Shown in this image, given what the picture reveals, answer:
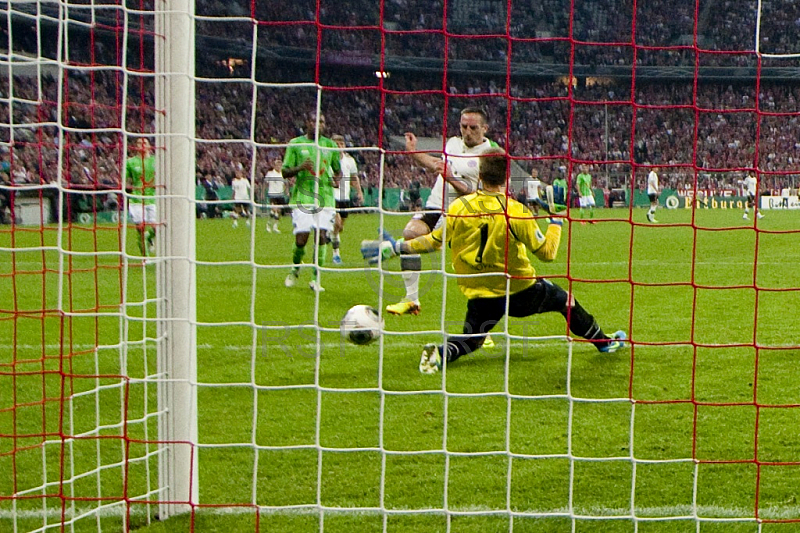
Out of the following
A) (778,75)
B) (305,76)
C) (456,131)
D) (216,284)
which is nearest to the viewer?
(216,284)

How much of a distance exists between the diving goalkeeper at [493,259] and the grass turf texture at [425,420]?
0.28 metres

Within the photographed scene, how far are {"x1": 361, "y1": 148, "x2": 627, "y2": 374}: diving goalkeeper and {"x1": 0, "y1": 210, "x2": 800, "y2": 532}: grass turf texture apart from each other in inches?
11.0

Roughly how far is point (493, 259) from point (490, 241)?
0.11 metres

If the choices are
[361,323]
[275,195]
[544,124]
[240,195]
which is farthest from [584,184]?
[361,323]

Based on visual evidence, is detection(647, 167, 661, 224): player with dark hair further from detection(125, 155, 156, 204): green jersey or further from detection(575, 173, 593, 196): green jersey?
detection(125, 155, 156, 204): green jersey

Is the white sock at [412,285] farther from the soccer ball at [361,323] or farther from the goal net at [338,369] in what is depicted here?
the soccer ball at [361,323]

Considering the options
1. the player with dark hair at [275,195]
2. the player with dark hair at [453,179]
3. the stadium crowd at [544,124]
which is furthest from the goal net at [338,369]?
the stadium crowd at [544,124]

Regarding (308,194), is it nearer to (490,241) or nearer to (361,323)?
(361,323)

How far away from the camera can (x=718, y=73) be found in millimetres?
36188

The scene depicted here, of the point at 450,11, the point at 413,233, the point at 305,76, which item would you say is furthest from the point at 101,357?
the point at 450,11

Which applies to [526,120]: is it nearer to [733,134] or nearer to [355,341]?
[733,134]

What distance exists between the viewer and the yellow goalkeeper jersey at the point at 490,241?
5.38 meters

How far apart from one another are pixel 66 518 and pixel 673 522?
8.17 ft

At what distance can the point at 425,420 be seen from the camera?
5070 millimetres
